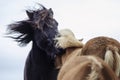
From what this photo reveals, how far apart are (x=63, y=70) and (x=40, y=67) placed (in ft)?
6.30

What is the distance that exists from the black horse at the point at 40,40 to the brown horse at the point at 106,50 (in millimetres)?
1544

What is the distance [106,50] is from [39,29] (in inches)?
83.6

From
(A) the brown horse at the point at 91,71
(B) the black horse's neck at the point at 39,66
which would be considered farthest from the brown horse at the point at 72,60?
(B) the black horse's neck at the point at 39,66

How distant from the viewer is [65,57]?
268 inches

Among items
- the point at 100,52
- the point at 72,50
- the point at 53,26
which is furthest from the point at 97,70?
the point at 53,26

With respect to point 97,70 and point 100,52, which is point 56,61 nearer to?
point 100,52

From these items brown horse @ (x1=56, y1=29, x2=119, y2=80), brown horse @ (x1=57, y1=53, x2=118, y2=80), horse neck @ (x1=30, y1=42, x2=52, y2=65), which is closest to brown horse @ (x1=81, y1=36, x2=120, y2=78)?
brown horse @ (x1=56, y1=29, x2=119, y2=80)

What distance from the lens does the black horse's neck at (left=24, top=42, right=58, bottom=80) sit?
7.05 m

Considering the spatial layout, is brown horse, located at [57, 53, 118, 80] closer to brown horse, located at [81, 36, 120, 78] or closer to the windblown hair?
brown horse, located at [81, 36, 120, 78]

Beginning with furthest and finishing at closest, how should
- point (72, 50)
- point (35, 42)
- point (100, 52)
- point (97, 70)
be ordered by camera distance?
1. point (35, 42)
2. point (72, 50)
3. point (100, 52)
4. point (97, 70)

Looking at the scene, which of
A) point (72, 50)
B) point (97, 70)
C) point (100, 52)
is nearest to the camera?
point (97, 70)

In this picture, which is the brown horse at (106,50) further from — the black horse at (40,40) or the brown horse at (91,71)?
the black horse at (40,40)

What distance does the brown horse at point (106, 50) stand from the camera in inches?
187

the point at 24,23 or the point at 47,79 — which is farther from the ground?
the point at 24,23
